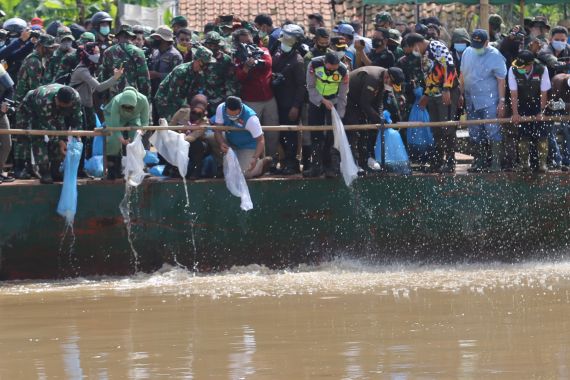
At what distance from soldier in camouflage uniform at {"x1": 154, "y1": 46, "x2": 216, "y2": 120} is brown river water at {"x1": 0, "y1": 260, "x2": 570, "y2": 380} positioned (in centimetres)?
172

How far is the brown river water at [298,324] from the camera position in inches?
369

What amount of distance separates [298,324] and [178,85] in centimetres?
378

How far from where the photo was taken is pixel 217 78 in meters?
13.9

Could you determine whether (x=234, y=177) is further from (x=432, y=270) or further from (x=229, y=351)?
(x=229, y=351)

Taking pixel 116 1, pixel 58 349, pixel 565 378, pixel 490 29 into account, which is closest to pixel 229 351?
pixel 58 349

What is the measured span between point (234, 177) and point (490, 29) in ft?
16.7

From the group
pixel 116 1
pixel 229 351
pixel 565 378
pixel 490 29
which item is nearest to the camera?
pixel 565 378

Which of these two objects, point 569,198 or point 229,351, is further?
point 569,198

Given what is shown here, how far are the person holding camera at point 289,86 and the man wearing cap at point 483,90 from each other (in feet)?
5.70

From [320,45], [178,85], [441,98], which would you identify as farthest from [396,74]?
[178,85]

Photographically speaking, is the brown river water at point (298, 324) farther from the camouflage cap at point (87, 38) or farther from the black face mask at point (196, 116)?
the camouflage cap at point (87, 38)

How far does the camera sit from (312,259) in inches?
542

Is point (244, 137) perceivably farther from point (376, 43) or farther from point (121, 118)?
point (376, 43)

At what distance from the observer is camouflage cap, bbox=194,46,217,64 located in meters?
13.7
